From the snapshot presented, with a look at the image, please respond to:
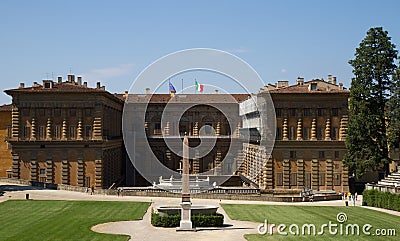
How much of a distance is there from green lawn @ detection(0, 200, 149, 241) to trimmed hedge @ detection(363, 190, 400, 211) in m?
19.5

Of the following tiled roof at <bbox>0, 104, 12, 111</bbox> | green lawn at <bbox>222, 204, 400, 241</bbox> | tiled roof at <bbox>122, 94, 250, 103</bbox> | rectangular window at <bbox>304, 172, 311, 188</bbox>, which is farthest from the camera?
tiled roof at <bbox>122, 94, 250, 103</bbox>

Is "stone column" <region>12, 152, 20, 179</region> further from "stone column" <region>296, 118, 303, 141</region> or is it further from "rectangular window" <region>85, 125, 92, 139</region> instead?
"stone column" <region>296, 118, 303, 141</region>

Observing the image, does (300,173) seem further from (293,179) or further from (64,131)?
(64,131)

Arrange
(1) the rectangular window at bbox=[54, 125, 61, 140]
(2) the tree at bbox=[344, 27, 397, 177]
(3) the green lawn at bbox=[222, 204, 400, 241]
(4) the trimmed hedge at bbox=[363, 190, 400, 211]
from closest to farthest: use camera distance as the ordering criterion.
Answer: (3) the green lawn at bbox=[222, 204, 400, 241] < (4) the trimmed hedge at bbox=[363, 190, 400, 211] < (2) the tree at bbox=[344, 27, 397, 177] < (1) the rectangular window at bbox=[54, 125, 61, 140]

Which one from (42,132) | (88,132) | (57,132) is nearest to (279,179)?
(88,132)

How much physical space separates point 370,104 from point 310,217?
20360 mm

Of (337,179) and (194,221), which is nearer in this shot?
(194,221)

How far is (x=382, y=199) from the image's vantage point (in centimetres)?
→ 4991

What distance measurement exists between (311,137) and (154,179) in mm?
25328

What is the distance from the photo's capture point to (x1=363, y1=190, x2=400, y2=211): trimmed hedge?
4766 cm

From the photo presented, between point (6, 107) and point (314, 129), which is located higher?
point (6, 107)

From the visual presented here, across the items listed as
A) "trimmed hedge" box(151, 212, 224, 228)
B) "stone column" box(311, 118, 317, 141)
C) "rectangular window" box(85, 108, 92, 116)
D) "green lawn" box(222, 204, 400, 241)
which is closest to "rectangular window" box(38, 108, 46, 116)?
"rectangular window" box(85, 108, 92, 116)

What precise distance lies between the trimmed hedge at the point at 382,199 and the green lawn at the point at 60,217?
63.9ft

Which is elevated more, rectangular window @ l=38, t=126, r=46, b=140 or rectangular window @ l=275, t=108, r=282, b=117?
rectangular window @ l=275, t=108, r=282, b=117
